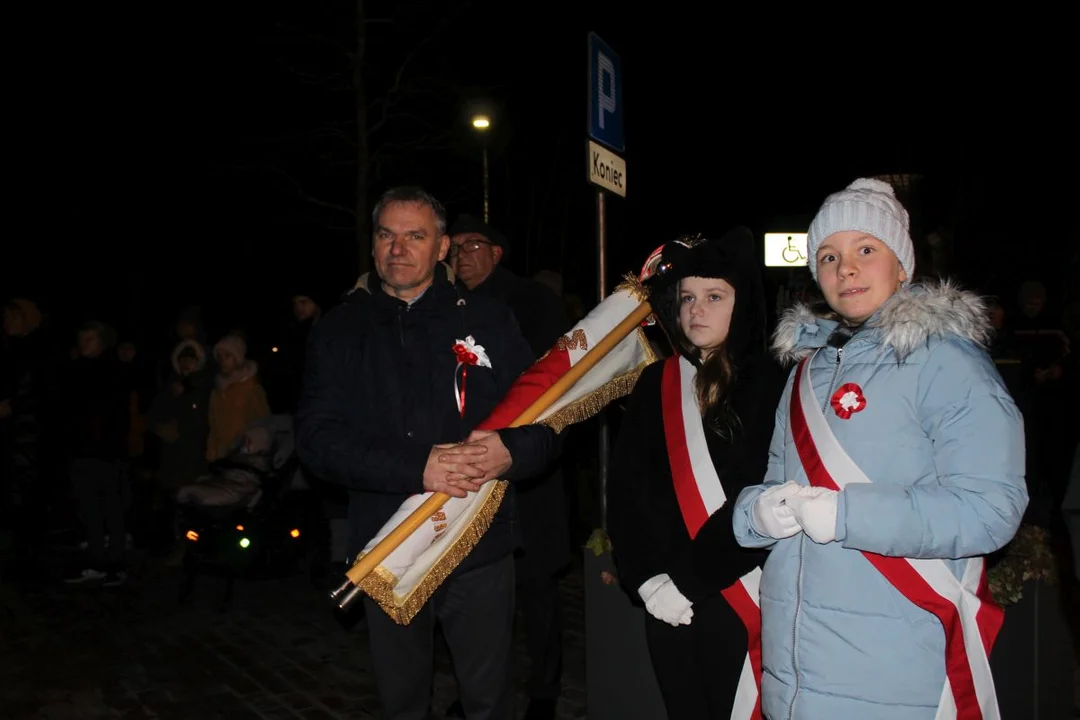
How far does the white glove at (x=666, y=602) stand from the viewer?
2.89m

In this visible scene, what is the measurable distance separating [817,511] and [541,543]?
2345 mm

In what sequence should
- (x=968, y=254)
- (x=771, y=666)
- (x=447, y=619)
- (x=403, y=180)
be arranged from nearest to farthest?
(x=771, y=666), (x=447, y=619), (x=968, y=254), (x=403, y=180)

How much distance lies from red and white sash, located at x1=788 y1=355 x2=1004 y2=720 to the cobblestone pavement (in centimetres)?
261

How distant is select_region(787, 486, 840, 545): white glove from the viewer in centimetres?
217

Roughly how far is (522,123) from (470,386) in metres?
23.6

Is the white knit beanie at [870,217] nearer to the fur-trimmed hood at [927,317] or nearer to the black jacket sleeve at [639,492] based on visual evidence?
the fur-trimmed hood at [927,317]

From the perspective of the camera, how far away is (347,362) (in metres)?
3.21

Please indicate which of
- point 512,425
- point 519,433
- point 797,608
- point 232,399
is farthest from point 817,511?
point 232,399

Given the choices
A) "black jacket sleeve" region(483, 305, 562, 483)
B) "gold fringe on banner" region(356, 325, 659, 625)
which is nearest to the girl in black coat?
"black jacket sleeve" region(483, 305, 562, 483)

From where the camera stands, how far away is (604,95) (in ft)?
16.4

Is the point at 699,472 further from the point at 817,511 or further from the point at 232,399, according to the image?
the point at 232,399

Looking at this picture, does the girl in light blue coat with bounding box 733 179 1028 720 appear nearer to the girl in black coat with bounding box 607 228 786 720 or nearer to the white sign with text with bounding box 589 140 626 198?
the girl in black coat with bounding box 607 228 786 720

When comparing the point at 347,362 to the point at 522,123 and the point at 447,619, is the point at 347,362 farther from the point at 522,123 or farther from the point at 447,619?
the point at 522,123

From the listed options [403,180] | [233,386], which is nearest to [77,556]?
[233,386]
